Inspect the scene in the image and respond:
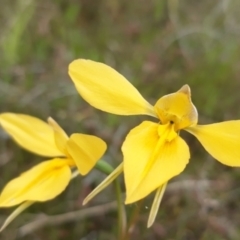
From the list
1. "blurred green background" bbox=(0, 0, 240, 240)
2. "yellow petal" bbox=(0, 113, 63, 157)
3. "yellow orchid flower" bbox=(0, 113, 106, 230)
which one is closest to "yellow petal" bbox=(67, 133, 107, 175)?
"yellow orchid flower" bbox=(0, 113, 106, 230)

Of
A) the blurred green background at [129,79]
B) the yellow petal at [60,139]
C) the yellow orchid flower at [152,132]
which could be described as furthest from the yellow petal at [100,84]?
the blurred green background at [129,79]

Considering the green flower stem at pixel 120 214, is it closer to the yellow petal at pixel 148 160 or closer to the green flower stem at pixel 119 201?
the green flower stem at pixel 119 201

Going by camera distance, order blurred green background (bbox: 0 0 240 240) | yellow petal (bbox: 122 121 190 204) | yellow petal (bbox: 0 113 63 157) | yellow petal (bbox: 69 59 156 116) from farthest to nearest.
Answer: blurred green background (bbox: 0 0 240 240), yellow petal (bbox: 0 113 63 157), yellow petal (bbox: 69 59 156 116), yellow petal (bbox: 122 121 190 204)

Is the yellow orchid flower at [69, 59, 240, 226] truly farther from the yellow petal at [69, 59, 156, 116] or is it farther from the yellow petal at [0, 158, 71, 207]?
the yellow petal at [0, 158, 71, 207]

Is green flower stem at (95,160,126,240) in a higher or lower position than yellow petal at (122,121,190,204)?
lower

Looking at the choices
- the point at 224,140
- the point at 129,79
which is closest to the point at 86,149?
the point at 224,140

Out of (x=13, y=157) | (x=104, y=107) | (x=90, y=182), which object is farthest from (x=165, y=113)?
(x=13, y=157)

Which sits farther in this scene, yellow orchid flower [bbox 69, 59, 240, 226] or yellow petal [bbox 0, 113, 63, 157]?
yellow petal [bbox 0, 113, 63, 157]
